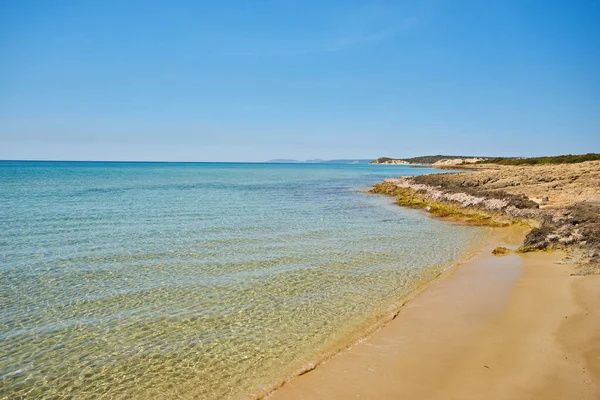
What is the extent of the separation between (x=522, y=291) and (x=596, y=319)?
2.05 m

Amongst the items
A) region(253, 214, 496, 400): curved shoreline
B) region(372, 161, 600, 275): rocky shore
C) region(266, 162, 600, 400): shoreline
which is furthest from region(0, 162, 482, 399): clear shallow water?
region(372, 161, 600, 275): rocky shore

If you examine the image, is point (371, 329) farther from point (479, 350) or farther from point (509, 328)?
point (509, 328)

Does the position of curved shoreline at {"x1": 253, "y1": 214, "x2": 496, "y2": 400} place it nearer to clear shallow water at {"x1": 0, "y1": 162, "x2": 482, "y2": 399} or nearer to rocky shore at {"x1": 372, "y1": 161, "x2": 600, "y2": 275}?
clear shallow water at {"x1": 0, "y1": 162, "x2": 482, "y2": 399}

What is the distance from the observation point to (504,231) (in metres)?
17.8

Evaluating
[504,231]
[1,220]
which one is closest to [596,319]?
[504,231]

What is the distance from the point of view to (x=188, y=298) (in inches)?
353

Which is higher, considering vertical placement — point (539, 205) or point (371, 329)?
point (539, 205)

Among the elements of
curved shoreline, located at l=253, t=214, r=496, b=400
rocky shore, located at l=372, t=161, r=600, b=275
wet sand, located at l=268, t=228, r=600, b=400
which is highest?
rocky shore, located at l=372, t=161, r=600, b=275

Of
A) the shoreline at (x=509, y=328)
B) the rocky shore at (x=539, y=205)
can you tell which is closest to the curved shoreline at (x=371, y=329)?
the shoreline at (x=509, y=328)

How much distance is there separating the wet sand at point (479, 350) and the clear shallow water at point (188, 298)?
731 millimetres

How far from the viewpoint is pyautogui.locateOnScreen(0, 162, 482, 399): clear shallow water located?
592 cm

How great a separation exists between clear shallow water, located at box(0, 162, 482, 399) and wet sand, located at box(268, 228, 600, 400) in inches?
28.8

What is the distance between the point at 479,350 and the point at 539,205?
18745 millimetres

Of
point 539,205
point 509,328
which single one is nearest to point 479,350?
point 509,328
